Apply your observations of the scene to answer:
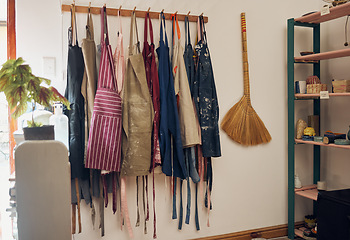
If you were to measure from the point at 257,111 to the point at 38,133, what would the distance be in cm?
194

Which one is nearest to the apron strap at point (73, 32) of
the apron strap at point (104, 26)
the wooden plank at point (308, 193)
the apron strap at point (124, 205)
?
the apron strap at point (104, 26)

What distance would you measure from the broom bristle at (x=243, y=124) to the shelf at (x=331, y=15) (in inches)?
30.5

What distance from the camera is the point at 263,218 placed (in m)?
2.92

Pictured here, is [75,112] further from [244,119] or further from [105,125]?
[244,119]

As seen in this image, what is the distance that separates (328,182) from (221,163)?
1.00 m

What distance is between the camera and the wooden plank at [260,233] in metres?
2.78

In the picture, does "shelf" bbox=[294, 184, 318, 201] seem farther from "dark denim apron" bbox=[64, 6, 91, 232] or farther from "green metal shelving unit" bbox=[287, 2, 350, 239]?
"dark denim apron" bbox=[64, 6, 91, 232]

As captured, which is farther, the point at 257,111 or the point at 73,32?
the point at 257,111

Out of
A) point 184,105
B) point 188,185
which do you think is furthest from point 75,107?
point 188,185

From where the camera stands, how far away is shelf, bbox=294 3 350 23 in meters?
2.37

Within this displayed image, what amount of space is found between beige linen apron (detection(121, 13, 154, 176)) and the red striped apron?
0.07 metres

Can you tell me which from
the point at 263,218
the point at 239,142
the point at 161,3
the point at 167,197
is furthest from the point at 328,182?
the point at 161,3

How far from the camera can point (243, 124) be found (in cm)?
276

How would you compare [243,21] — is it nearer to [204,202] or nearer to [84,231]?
[204,202]
